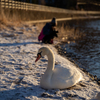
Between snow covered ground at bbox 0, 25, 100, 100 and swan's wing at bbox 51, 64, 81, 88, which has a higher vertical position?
swan's wing at bbox 51, 64, 81, 88

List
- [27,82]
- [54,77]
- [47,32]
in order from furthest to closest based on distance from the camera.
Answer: [47,32] → [27,82] → [54,77]

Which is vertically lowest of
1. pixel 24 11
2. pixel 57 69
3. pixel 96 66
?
pixel 96 66

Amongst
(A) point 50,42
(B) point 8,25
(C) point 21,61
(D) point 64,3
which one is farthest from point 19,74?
(D) point 64,3

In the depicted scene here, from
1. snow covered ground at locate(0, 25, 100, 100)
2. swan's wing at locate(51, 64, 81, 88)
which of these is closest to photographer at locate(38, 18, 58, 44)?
snow covered ground at locate(0, 25, 100, 100)

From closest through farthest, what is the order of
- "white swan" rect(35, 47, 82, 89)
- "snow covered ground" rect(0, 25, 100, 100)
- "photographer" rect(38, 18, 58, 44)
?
1. "snow covered ground" rect(0, 25, 100, 100)
2. "white swan" rect(35, 47, 82, 89)
3. "photographer" rect(38, 18, 58, 44)

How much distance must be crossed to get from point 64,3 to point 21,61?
39318 millimetres

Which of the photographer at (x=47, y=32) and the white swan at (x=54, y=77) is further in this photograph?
the photographer at (x=47, y=32)

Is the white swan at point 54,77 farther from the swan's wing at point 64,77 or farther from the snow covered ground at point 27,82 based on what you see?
the snow covered ground at point 27,82

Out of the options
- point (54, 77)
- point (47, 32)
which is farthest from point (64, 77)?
point (47, 32)

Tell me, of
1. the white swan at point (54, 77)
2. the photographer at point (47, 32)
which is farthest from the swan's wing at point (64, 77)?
the photographer at point (47, 32)

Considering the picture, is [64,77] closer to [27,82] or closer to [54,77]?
[54,77]

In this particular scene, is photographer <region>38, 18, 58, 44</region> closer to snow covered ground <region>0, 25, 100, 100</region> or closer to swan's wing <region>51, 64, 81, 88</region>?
snow covered ground <region>0, 25, 100, 100</region>

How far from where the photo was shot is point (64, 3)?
43.3 meters

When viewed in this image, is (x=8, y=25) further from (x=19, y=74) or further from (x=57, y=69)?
(x=57, y=69)
